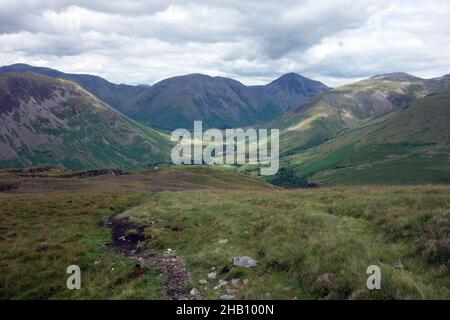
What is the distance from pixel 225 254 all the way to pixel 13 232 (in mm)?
20373

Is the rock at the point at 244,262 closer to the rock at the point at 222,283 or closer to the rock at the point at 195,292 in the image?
the rock at the point at 222,283

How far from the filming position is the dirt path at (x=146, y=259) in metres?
15.1

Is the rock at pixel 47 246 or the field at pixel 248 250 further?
the rock at pixel 47 246

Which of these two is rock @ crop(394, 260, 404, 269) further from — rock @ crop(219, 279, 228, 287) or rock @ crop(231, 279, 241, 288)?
rock @ crop(219, 279, 228, 287)

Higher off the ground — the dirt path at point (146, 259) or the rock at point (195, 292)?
the rock at point (195, 292)

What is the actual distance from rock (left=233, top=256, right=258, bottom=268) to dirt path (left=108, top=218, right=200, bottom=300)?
2.37 metres

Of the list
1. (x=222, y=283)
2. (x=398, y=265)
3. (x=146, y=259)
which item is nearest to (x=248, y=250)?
(x=222, y=283)

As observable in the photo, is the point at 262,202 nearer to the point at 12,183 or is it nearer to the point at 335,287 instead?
the point at 335,287

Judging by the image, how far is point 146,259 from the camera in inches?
795

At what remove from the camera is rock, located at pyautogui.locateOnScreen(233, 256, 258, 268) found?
54.5 ft

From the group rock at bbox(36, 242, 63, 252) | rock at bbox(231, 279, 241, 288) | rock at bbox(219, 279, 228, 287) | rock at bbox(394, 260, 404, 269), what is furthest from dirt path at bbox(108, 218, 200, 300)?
rock at bbox(394, 260, 404, 269)

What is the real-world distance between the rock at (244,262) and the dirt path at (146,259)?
93.4 inches

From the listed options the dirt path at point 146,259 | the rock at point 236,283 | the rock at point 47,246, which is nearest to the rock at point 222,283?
the rock at point 236,283

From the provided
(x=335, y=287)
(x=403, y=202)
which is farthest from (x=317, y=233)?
(x=403, y=202)
